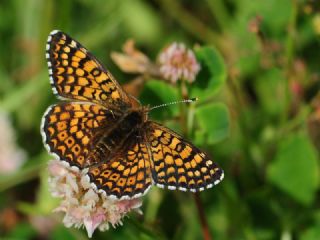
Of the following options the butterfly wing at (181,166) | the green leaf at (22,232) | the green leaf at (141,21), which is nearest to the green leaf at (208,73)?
the butterfly wing at (181,166)

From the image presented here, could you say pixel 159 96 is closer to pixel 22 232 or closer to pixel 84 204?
pixel 84 204

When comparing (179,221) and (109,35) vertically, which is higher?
(109,35)

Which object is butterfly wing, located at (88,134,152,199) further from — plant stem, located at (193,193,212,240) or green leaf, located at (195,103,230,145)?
→ green leaf, located at (195,103,230,145)

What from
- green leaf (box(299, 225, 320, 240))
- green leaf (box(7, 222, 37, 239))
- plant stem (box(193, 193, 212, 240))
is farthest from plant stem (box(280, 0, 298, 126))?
green leaf (box(7, 222, 37, 239))

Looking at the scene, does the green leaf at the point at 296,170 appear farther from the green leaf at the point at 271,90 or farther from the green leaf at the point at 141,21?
the green leaf at the point at 141,21

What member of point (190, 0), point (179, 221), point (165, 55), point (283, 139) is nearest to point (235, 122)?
point (283, 139)

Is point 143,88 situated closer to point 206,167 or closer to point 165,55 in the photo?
point 165,55

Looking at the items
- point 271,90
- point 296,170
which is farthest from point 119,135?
point 271,90

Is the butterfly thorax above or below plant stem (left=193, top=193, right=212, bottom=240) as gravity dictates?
above
